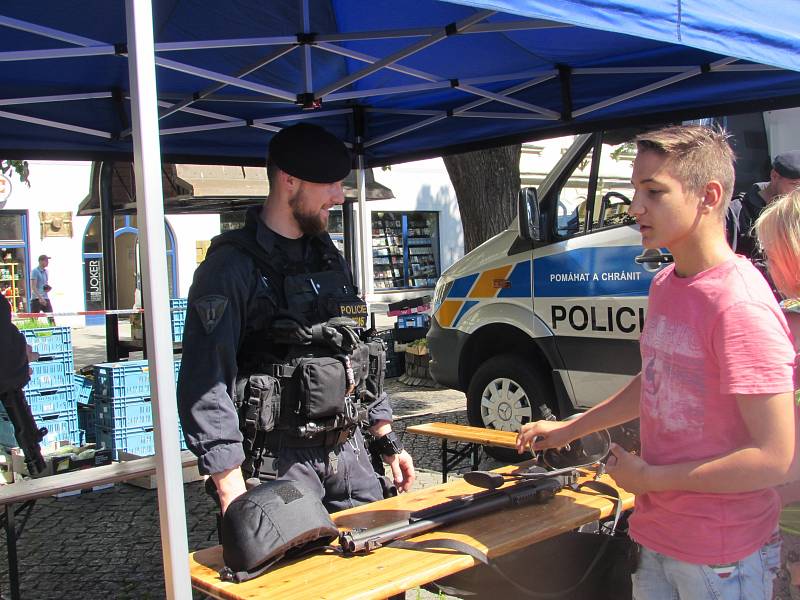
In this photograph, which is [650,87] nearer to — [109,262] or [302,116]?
[302,116]

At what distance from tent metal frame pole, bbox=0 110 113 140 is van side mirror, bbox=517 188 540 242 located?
9.65 feet

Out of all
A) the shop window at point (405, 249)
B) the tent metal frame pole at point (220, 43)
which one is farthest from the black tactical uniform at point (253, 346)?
the shop window at point (405, 249)

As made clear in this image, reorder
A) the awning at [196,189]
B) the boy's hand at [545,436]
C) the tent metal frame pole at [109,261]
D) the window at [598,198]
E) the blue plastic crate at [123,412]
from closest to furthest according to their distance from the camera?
the boy's hand at [545,436], the window at [598,198], the blue plastic crate at [123,412], the tent metal frame pole at [109,261], the awning at [196,189]

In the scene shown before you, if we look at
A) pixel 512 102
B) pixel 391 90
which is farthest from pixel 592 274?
pixel 391 90

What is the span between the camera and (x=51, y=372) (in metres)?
6.69

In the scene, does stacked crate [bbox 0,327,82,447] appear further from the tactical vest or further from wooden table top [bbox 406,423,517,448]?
Answer: the tactical vest

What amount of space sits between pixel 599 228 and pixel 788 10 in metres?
3.53

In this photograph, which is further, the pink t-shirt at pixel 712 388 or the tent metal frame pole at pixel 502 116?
the tent metal frame pole at pixel 502 116

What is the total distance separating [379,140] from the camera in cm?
550

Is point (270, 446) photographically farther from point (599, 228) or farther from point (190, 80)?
point (599, 228)

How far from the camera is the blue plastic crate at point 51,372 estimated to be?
6.57 metres

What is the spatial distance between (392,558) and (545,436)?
0.60 m

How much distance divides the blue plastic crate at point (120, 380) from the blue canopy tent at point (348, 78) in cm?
179

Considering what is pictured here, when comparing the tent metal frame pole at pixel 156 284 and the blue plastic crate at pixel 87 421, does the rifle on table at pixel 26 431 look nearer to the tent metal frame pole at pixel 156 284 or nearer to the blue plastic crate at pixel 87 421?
the blue plastic crate at pixel 87 421
